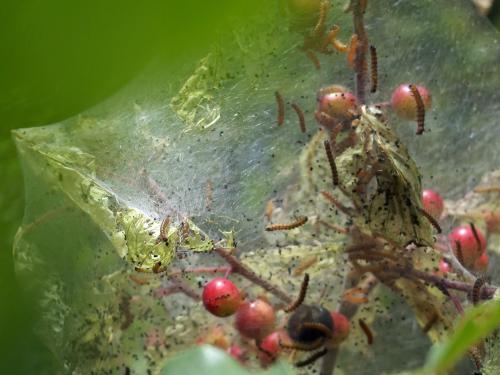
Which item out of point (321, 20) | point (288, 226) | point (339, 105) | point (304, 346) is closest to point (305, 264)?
point (288, 226)

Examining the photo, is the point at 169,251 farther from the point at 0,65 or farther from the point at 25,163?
the point at 0,65

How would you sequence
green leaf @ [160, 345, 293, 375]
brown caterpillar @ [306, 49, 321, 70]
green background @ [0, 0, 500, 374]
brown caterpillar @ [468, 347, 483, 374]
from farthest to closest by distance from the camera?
brown caterpillar @ [306, 49, 321, 70]
brown caterpillar @ [468, 347, 483, 374]
green leaf @ [160, 345, 293, 375]
green background @ [0, 0, 500, 374]

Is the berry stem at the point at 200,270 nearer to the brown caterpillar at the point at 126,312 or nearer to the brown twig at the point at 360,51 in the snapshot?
the brown caterpillar at the point at 126,312

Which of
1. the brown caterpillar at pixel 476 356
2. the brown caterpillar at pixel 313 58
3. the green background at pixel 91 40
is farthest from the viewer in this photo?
the brown caterpillar at pixel 313 58

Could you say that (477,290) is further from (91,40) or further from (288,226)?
(91,40)

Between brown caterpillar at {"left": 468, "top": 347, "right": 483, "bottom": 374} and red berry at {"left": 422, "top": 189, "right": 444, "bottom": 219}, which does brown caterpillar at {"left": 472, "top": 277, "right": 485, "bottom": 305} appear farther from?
red berry at {"left": 422, "top": 189, "right": 444, "bottom": 219}

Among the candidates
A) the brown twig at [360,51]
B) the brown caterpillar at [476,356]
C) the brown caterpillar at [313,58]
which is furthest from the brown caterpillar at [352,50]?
the brown caterpillar at [476,356]

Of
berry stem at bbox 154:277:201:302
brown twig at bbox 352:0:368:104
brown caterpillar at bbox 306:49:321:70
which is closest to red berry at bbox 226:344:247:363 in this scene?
berry stem at bbox 154:277:201:302
